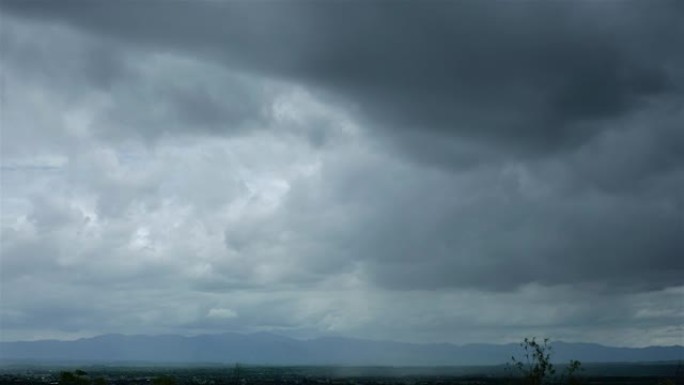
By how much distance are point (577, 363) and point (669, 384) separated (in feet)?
77.8

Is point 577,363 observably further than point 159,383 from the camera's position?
No

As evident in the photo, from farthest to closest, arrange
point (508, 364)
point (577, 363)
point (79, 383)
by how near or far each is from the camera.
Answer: point (79, 383)
point (508, 364)
point (577, 363)

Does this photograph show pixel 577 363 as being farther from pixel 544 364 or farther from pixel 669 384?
pixel 669 384

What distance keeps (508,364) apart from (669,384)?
22859mm

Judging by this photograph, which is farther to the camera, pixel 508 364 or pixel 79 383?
pixel 79 383

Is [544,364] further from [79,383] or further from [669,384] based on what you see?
[79,383]

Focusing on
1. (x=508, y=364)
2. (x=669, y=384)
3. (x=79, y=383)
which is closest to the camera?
(x=508, y=364)

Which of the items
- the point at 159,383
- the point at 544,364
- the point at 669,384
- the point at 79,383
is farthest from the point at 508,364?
the point at 79,383

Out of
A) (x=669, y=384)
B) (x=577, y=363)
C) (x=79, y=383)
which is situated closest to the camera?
(x=577, y=363)

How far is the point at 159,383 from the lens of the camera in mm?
78438

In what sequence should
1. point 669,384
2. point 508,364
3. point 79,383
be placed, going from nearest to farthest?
point 508,364 → point 79,383 → point 669,384

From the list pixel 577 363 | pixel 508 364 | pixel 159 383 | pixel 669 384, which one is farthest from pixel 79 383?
pixel 669 384

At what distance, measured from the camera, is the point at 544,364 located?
69125 millimetres

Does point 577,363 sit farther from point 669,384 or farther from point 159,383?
point 159,383
